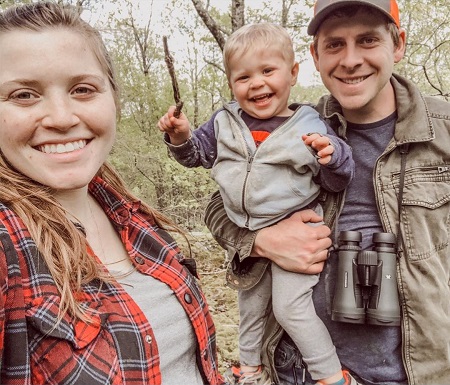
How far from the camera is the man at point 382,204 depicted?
2039 millimetres

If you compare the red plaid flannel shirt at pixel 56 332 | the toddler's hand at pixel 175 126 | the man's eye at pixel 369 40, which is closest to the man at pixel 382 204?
the man's eye at pixel 369 40

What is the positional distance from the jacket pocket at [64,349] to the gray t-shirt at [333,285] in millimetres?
1292

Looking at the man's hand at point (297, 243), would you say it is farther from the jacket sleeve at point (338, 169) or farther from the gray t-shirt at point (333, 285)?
the jacket sleeve at point (338, 169)

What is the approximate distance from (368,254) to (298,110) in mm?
922

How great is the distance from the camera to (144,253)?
1826 millimetres

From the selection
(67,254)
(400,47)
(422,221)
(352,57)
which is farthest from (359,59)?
(67,254)

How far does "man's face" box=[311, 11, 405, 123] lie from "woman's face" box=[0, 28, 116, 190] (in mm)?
1255

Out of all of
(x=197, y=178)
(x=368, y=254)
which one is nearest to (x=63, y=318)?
(x=368, y=254)

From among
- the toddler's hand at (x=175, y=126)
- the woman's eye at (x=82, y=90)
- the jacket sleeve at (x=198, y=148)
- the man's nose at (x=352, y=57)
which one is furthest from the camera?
the jacket sleeve at (x=198, y=148)

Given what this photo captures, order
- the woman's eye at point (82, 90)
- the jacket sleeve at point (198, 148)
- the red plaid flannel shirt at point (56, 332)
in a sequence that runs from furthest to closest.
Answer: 1. the jacket sleeve at point (198, 148)
2. the woman's eye at point (82, 90)
3. the red plaid flannel shirt at point (56, 332)

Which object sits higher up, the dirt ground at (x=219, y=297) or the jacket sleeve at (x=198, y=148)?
the jacket sleeve at (x=198, y=148)

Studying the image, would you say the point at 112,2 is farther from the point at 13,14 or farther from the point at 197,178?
the point at 13,14

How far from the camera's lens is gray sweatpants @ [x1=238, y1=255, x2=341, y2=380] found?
2197 millimetres

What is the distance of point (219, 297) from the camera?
6242 millimetres
